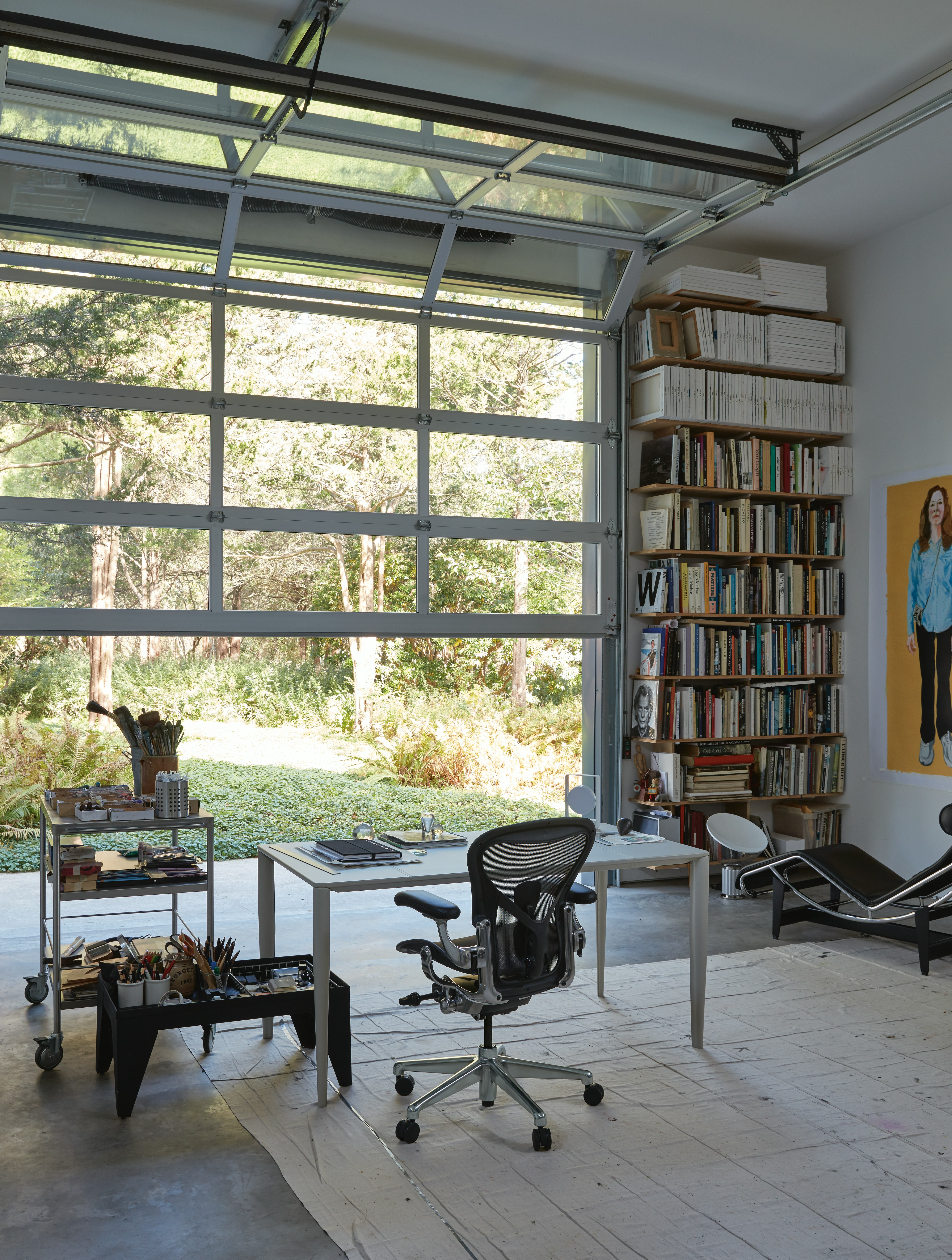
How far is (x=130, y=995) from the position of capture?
12.5 feet

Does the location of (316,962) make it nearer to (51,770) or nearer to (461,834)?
(461,834)

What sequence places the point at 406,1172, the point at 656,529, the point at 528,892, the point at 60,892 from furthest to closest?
1. the point at 656,529
2. the point at 60,892
3. the point at 528,892
4. the point at 406,1172

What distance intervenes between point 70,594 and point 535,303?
3359 mm

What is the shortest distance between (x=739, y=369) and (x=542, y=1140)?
5.29 m

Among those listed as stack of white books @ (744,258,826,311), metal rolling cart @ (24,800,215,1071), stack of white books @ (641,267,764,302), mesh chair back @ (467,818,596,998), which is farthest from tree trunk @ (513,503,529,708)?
mesh chair back @ (467,818,596,998)

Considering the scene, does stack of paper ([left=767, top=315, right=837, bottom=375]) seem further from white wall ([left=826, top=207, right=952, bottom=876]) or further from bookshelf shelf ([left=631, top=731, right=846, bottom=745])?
bookshelf shelf ([left=631, top=731, right=846, bottom=745])

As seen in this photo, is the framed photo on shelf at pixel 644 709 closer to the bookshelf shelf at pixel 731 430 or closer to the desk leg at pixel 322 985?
the bookshelf shelf at pixel 731 430

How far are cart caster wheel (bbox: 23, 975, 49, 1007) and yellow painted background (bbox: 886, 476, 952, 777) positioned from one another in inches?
202

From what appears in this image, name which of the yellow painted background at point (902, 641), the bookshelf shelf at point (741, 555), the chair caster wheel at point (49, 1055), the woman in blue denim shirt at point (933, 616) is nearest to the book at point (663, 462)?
the bookshelf shelf at point (741, 555)

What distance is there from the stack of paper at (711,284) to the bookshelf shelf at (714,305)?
27mm

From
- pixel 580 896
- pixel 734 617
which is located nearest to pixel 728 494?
pixel 734 617

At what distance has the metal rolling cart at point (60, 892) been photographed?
13.4ft

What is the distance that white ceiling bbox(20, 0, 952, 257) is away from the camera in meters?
4.46

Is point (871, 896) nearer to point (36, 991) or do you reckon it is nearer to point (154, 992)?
point (154, 992)
